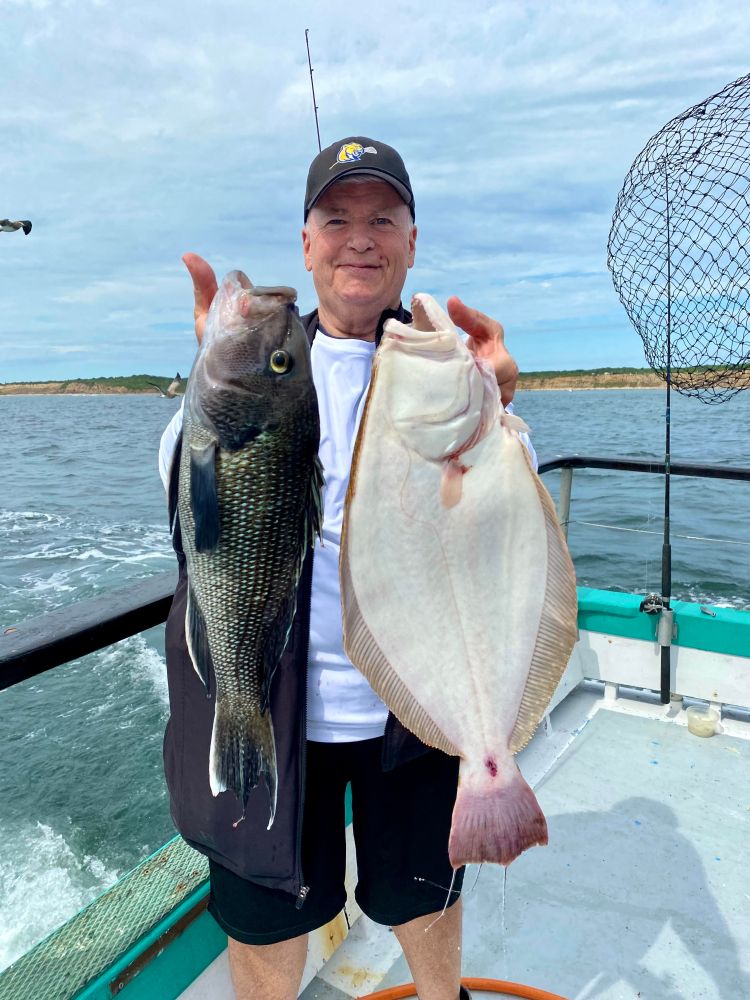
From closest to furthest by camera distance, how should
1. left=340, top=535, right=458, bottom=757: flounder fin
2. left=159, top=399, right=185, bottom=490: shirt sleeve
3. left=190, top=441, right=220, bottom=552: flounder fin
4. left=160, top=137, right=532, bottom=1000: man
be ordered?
left=190, top=441, right=220, bottom=552: flounder fin
left=340, top=535, right=458, bottom=757: flounder fin
left=159, top=399, right=185, bottom=490: shirt sleeve
left=160, top=137, right=532, bottom=1000: man

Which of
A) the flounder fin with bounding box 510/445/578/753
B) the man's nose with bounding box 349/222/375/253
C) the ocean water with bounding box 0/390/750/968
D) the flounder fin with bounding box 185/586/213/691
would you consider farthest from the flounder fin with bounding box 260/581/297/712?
the ocean water with bounding box 0/390/750/968

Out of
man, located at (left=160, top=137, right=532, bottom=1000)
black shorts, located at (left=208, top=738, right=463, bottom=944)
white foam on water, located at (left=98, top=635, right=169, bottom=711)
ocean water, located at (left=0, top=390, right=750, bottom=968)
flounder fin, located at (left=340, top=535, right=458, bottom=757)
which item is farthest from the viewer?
white foam on water, located at (left=98, top=635, right=169, bottom=711)

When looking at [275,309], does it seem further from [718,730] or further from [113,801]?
[113,801]

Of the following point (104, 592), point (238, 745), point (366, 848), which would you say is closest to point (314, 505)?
point (238, 745)

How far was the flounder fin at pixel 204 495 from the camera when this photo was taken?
1.28m

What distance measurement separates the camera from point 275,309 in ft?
4.38

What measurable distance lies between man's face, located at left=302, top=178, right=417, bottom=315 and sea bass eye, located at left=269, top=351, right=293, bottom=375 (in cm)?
59

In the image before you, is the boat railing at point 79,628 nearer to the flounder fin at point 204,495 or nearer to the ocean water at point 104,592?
the flounder fin at point 204,495

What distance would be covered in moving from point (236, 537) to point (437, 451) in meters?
0.41

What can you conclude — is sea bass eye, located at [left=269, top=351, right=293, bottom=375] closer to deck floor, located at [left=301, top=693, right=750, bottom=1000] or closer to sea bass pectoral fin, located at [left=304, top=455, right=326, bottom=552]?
sea bass pectoral fin, located at [left=304, top=455, right=326, bottom=552]

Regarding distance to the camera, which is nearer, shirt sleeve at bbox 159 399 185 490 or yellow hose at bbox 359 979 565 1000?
shirt sleeve at bbox 159 399 185 490

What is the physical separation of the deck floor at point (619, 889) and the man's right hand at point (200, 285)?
1603 millimetres

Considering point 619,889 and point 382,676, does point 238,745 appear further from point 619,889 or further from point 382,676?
point 619,889

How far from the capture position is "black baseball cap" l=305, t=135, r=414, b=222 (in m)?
1.81
